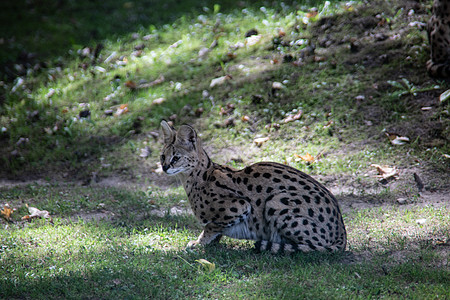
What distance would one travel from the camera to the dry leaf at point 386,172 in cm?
801

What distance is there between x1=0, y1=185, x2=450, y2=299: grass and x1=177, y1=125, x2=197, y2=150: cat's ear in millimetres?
1201

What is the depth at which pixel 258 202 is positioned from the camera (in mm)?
5984

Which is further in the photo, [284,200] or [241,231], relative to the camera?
[241,231]

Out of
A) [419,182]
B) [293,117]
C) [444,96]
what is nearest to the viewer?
[419,182]

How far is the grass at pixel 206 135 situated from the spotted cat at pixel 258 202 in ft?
0.70

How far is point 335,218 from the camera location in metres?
5.73

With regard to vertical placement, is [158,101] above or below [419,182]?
above

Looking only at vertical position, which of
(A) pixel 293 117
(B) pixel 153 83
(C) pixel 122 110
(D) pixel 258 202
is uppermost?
(B) pixel 153 83

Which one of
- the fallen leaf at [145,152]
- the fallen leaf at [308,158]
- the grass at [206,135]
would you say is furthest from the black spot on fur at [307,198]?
the fallen leaf at [145,152]

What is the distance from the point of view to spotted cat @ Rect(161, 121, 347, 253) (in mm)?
5652

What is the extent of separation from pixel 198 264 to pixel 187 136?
1723mm

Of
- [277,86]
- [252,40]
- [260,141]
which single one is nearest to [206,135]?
[260,141]

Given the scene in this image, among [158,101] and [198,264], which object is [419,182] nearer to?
[198,264]

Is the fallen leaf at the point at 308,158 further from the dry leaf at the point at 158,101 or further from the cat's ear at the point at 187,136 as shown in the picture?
the dry leaf at the point at 158,101
